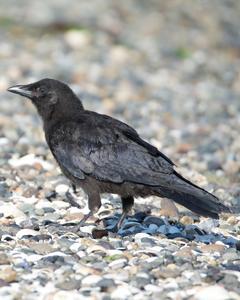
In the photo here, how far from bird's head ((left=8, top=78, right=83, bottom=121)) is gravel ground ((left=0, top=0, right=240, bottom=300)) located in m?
1.02

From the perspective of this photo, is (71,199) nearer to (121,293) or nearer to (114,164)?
(114,164)

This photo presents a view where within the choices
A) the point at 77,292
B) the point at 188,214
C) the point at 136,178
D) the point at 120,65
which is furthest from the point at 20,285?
the point at 120,65

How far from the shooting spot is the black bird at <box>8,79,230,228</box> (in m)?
8.66

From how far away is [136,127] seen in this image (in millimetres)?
15906

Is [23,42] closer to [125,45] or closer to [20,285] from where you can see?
[125,45]

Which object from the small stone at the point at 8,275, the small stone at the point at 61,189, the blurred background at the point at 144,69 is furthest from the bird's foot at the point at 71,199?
the small stone at the point at 8,275

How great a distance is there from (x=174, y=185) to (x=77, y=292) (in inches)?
75.4

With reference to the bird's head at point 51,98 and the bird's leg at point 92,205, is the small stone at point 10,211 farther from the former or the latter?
the bird's head at point 51,98

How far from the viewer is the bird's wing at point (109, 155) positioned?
8.80 m

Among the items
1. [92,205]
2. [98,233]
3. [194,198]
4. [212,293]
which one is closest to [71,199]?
[92,205]

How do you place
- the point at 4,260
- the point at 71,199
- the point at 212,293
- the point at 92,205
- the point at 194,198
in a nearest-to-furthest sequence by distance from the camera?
the point at 212,293 → the point at 4,260 → the point at 194,198 → the point at 92,205 → the point at 71,199

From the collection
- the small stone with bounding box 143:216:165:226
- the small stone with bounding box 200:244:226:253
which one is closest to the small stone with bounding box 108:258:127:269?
the small stone with bounding box 200:244:226:253

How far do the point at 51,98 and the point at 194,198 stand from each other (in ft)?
7.24

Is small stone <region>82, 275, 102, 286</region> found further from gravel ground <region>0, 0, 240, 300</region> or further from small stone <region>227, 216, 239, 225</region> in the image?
small stone <region>227, 216, 239, 225</region>
